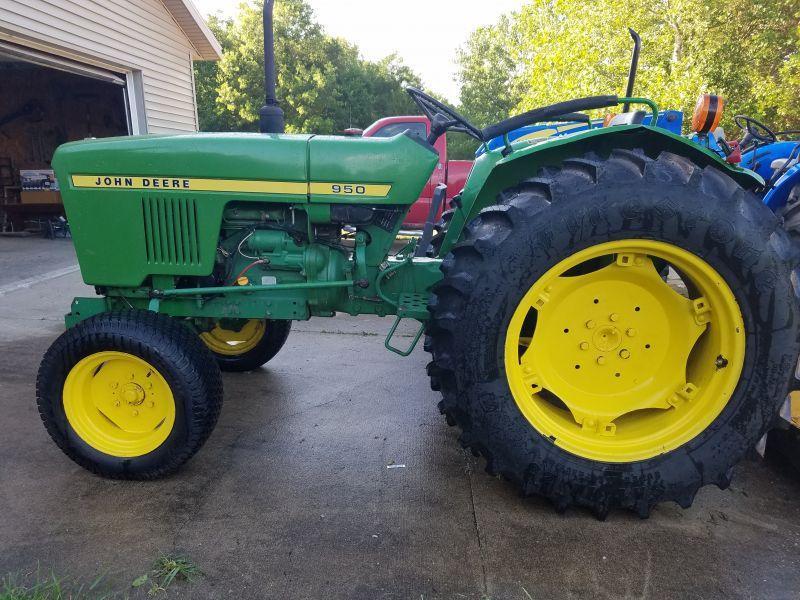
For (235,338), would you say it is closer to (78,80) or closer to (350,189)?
(350,189)

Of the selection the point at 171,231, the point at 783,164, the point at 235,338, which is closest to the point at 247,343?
the point at 235,338

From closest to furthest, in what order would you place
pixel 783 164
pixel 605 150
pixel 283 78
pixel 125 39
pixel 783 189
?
pixel 605 150 → pixel 783 189 → pixel 783 164 → pixel 125 39 → pixel 283 78

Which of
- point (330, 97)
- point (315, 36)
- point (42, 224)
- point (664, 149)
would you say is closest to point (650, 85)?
point (664, 149)

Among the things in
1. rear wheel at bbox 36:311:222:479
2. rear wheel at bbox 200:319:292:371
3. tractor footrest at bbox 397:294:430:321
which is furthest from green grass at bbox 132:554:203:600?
rear wheel at bbox 200:319:292:371

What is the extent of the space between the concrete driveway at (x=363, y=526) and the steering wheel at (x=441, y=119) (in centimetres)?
156

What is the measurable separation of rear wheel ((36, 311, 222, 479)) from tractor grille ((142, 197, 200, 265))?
0.30 metres

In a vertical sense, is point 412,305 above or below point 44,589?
above

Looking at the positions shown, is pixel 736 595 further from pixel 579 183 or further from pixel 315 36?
pixel 315 36

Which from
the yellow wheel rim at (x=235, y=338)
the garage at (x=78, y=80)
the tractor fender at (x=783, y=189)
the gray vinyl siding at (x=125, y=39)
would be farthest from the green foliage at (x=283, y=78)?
the tractor fender at (x=783, y=189)

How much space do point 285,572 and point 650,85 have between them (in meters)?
9.50

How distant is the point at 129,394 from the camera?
2.52 m

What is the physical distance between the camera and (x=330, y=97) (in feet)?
77.7

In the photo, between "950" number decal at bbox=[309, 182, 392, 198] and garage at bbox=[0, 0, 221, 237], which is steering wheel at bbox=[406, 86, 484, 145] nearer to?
"950" number decal at bbox=[309, 182, 392, 198]

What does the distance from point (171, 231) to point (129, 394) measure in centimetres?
76
